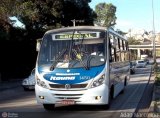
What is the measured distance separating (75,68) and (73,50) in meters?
0.77

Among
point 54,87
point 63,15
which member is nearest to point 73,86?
point 54,87

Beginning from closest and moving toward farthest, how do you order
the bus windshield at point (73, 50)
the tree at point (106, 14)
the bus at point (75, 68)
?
the bus at point (75, 68) < the bus windshield at point (73, 50) < the tree at point (106, 14)

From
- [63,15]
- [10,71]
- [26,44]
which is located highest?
[63,15]

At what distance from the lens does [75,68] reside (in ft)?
44.5

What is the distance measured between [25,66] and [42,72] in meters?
28.5

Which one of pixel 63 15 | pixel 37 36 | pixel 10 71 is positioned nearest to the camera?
pixel 10 71

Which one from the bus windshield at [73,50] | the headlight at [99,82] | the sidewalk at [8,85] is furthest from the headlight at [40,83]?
the sidewalk at [8,85]

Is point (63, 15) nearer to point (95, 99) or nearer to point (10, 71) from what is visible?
point (10, 71)

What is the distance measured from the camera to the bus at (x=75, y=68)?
1321cm

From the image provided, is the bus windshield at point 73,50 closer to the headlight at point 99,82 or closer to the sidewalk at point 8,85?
the headlight at point 99,82

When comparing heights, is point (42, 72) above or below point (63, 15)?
below

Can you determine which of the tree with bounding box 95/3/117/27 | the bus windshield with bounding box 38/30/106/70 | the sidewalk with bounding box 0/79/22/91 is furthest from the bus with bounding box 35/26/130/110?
the tree with bounding box 95/3/117/27

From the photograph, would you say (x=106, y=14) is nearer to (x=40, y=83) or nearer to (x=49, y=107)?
(x=49, y=107)

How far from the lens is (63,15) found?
48.8 meters
